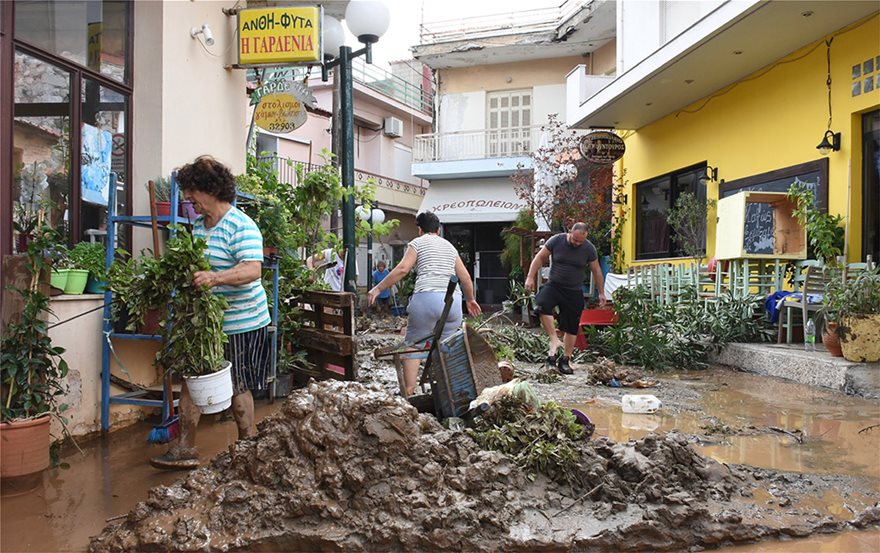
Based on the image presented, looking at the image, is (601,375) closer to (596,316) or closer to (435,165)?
(596,316)

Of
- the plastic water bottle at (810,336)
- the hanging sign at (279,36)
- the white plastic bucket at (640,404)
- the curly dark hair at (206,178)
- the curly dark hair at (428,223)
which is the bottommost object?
the white plastic bucket at (640,404)

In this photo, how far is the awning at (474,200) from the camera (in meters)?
24.9

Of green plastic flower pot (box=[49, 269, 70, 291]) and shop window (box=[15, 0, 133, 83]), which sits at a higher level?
shop window (box=[15, 0, 133, 83])

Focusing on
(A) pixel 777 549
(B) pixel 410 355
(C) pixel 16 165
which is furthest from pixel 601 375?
(C) pixel 16 165

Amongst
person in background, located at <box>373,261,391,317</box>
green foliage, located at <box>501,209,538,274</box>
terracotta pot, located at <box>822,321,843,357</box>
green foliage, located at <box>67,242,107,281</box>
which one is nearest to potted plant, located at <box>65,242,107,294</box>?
green foliage, located at <box>67,242,107,281</box>

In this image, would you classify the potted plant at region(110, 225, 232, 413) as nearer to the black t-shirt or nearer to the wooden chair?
the black t-shirt

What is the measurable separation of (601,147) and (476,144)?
12106 millimetres

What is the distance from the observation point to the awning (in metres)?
24.9

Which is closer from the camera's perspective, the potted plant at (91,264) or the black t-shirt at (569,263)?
the potted plant at (91,264)

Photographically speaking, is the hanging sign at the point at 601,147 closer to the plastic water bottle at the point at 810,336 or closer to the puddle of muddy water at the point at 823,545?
the plastic water bottle at the point at 810,336

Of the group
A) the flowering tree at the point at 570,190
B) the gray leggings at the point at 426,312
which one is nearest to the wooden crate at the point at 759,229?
the gray leggings at the point at 426,312

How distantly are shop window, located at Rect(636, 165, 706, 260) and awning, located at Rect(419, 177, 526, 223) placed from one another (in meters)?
9.39

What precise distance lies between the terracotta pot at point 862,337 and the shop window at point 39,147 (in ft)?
23.5

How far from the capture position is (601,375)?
727 centimetres
